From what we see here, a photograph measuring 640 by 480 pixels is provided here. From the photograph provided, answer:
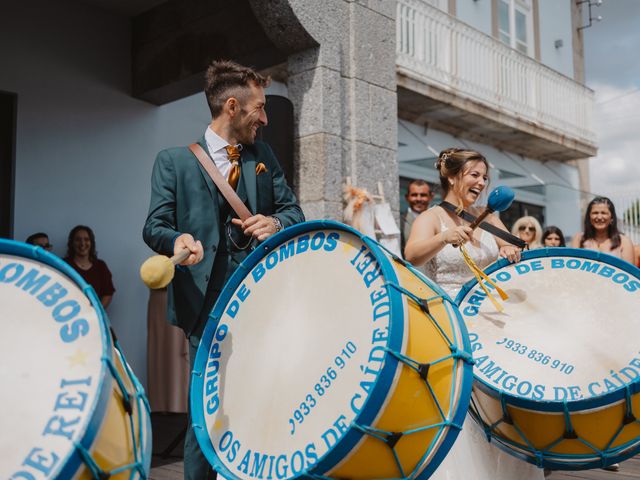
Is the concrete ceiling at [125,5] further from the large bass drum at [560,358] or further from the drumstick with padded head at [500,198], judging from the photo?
the large bass drum at [560,358]

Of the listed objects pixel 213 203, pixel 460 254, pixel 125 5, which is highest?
pixel 125 5

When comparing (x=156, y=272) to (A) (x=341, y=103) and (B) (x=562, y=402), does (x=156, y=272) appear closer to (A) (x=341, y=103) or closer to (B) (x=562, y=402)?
(B) (x=562, y=402)

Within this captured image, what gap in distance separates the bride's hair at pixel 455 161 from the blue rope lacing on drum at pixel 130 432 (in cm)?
179

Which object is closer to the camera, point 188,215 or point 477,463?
point 188,215

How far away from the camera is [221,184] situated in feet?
7.15

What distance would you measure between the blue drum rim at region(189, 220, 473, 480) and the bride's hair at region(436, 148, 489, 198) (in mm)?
1186

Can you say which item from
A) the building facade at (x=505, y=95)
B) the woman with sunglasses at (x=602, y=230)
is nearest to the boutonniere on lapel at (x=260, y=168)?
the woman with sunglasses at (x=602, y=230)

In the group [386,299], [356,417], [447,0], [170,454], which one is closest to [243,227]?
[386,299]

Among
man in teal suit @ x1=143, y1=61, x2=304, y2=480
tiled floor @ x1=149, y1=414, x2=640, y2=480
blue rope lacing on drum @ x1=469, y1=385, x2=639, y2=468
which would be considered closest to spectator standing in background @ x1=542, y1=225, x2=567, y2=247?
tiled floor @ x1=149, y1=414, x2=640, y2=480

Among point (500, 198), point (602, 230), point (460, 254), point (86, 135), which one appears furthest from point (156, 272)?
point (86, 135)

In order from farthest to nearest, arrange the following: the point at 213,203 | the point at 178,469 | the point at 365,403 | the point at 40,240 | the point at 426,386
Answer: the point at 40,240 → the point at 178,469 → the point at 213,203 → the point at 426,386 → the point at 365,403

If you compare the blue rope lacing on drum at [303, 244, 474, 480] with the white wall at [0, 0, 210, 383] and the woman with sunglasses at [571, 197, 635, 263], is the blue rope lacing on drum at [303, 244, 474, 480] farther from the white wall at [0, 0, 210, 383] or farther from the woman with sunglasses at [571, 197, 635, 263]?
the white wall at [0, 0, 210, 383]

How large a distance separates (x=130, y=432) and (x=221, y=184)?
1.02 m

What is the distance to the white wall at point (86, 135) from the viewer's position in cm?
542
